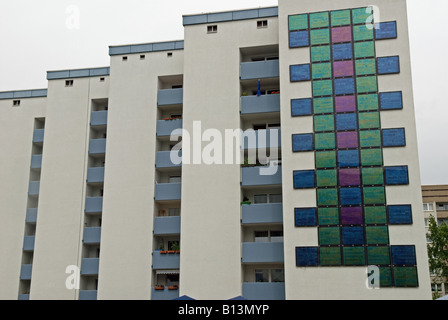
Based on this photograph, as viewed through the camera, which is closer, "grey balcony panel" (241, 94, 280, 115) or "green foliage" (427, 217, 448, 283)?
"grey balcony panel" (241, 94, 280, 115)

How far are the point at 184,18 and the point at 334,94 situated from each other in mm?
12834

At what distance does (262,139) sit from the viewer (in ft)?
115

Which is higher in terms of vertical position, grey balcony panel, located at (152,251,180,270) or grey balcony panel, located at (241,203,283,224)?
grey balcony panel, located at (241,203,283,224)

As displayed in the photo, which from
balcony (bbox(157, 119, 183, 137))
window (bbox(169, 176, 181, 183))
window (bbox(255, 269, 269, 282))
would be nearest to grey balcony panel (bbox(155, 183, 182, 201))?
window (bbox(169, 176, 181, 183))

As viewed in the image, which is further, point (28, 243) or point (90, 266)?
point (28, 243)

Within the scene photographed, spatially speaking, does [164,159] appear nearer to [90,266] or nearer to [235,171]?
[235,171]

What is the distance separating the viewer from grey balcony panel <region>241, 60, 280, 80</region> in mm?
36062

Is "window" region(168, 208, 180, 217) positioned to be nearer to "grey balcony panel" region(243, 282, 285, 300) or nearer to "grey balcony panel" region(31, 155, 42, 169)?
"grey balcony panel" region(243, 282, 285, 300)

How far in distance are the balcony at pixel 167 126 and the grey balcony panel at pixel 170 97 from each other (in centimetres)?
147

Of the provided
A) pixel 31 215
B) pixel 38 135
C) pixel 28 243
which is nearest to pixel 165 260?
pixel 28 243

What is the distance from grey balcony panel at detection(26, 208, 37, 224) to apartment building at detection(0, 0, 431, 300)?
0.12 metres

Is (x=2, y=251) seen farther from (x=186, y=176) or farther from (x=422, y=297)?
(x=422, y=297)

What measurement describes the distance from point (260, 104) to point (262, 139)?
8.22 feet

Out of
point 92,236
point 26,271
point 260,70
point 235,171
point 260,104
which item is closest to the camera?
point 235,171
